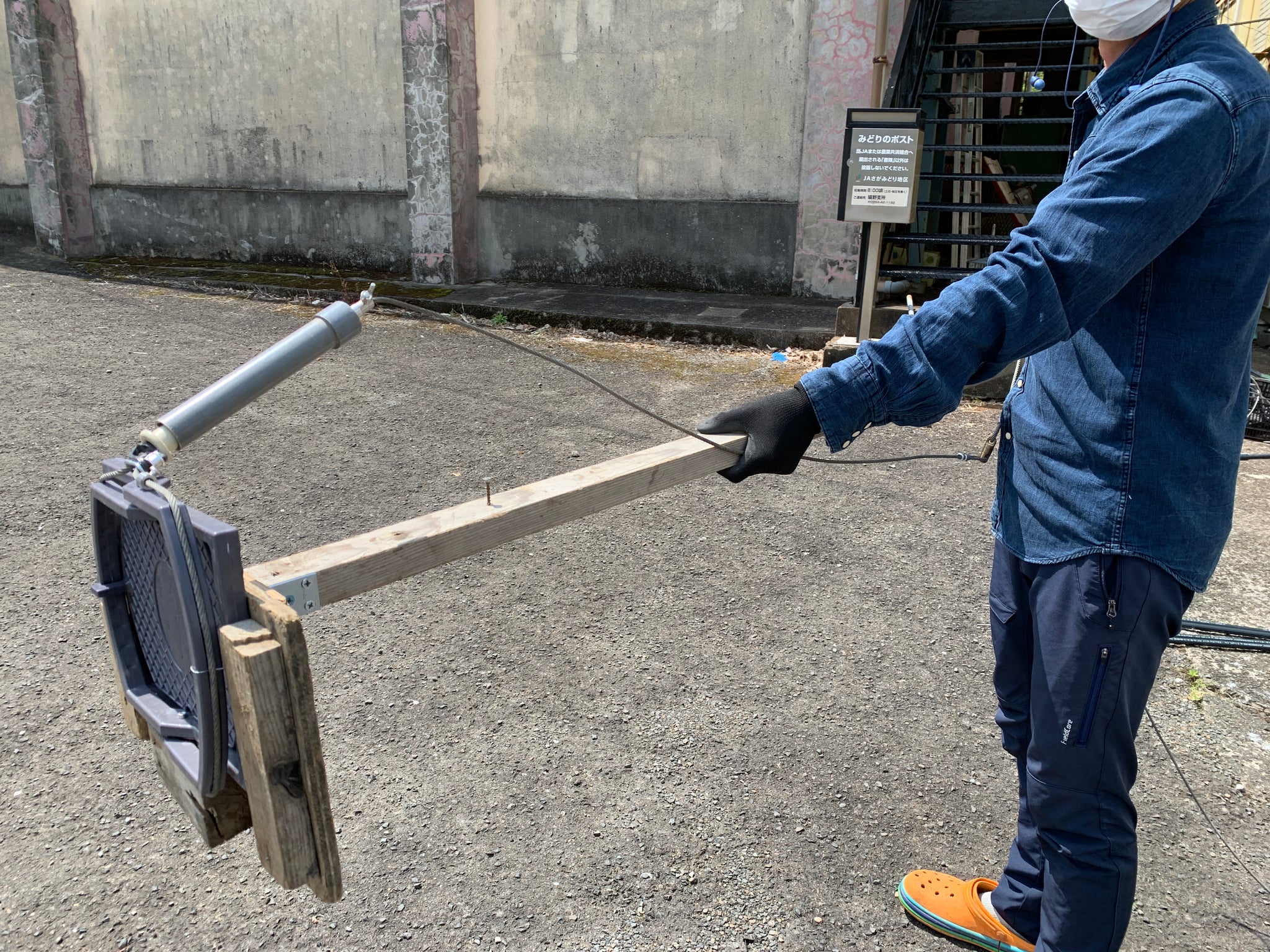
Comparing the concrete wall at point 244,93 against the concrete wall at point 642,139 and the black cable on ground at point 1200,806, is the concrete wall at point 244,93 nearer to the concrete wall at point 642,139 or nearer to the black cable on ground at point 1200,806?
the concrete wall at point 642,139

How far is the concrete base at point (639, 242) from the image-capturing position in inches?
370

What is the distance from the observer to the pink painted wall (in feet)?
28.1

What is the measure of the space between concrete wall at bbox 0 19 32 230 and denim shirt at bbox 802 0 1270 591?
50.2 feet

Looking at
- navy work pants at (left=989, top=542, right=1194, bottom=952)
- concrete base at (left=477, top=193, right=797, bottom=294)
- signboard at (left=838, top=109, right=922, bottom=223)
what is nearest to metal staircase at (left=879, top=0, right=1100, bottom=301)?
signboard at (left=838, top=109, right=922, bottom=223)

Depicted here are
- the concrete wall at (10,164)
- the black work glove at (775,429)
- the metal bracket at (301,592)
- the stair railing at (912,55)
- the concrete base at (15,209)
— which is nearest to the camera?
the metal bracket at (301,592)

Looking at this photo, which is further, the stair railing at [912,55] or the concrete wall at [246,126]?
the concrete wall at [246,126]

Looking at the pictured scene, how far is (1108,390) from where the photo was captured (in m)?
1.68

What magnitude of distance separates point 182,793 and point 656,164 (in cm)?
893

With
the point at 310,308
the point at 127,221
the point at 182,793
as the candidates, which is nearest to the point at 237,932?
the point at 182,793

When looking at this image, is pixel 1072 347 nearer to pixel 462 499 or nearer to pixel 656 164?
pixel 462 499

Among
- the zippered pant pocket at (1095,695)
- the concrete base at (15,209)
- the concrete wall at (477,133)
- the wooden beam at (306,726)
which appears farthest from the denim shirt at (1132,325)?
the concrete base at (15,209)

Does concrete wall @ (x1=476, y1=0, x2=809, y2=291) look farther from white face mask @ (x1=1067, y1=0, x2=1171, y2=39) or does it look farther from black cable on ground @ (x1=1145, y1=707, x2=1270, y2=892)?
white face mask @ (x1=1067, y1=0, x2=1171, y2=39)

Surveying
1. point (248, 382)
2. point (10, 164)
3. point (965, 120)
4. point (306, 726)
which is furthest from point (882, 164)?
point (10, 164)

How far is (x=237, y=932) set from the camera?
7.27ft
